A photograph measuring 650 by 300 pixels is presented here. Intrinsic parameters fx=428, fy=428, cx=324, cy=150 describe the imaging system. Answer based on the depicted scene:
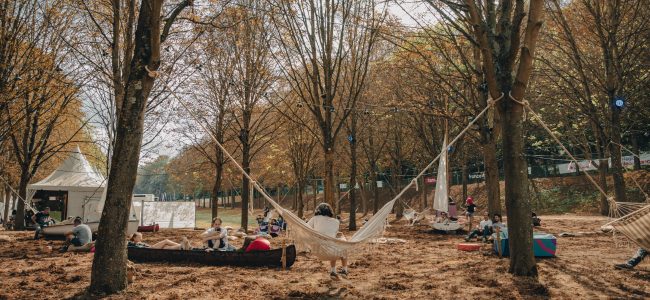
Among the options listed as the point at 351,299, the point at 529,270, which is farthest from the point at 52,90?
the point at 529,270

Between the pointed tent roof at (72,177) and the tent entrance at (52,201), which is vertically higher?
the pointed tent roof at (72,177)

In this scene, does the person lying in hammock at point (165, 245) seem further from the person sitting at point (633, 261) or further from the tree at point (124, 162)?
the person sitting at point (633, 261)

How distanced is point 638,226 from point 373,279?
4.08 m

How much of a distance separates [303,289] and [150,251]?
442 centimetres

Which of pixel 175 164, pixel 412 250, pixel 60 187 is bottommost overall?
pixel 412 250

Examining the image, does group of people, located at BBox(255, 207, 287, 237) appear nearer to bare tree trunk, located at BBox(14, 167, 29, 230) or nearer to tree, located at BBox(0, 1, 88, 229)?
tree, located at BBox(0, 1, 88, 229)

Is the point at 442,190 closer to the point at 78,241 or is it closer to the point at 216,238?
the point at 216,238

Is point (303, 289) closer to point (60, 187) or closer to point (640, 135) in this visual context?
point (60, 187)

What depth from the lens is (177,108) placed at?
63.6 feet

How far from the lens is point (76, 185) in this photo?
2086 cm

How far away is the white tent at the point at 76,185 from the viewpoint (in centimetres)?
2075

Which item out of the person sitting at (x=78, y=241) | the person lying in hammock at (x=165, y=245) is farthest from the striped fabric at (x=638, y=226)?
the person sitting at (x=78, y=241)

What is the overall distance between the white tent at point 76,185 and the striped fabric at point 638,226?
68.2 ft

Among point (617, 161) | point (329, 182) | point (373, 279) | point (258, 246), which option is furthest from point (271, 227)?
point (617, 161)
